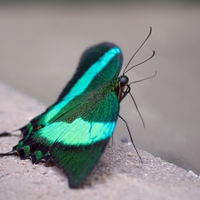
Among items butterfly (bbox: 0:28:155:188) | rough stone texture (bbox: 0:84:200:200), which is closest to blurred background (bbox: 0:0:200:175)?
rough stone texture (bbox: 0:84:200:200)

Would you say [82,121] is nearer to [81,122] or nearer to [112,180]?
[81,122]

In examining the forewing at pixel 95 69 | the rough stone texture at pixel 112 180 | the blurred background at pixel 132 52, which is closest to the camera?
the rough stone texture at pixel 112 180

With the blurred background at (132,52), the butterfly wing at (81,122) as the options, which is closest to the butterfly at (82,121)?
the butterfly wing at (81,122)

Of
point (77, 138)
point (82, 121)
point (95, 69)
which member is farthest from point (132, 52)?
point (77, 138)

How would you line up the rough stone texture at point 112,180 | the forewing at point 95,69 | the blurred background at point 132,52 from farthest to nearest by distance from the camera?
1. the blurred background at point 132,52
2. the forewing at point 95,69
3. the rough stone texture at point 112,180

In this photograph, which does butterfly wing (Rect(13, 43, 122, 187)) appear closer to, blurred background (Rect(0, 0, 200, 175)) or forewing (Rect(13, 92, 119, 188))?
forewing (Rect(13, 92, 119, 188))

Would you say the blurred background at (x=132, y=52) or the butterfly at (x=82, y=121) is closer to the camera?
the butterfly at (x=82, y=121)

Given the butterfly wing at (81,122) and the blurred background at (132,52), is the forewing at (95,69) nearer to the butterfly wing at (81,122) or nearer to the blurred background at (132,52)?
the butterfly wing at (81,122)
